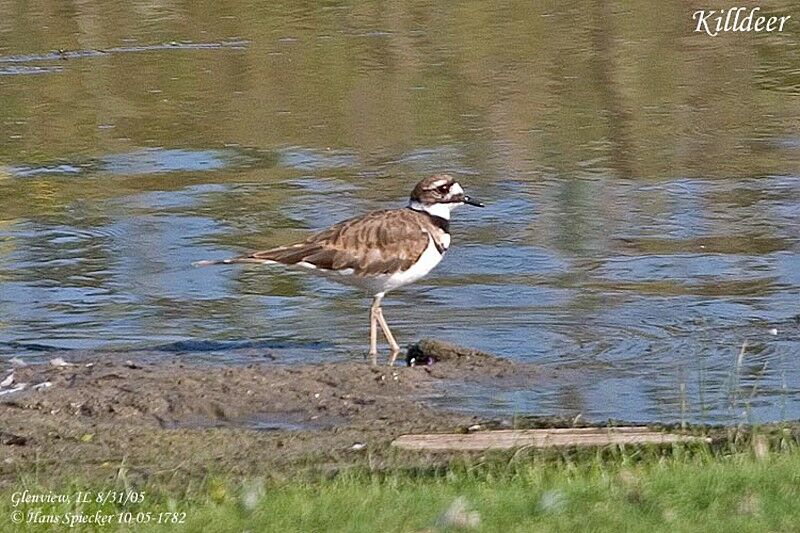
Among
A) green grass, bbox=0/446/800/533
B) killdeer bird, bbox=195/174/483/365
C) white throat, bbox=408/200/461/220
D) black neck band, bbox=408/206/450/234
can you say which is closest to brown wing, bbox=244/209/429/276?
killdeer bird, bbox=195/174/483/365

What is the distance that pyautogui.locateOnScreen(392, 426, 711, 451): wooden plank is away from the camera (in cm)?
838

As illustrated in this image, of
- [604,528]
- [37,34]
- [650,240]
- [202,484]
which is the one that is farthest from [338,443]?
[37,34]

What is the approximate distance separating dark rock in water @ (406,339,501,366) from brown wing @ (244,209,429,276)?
2.16ft

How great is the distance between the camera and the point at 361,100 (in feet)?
→ 59.7

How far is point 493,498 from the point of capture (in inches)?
270

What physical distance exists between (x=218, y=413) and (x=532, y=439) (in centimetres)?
192

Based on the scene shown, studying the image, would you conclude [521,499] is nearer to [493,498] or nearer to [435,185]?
[493,498]

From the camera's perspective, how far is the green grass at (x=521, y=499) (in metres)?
6.51

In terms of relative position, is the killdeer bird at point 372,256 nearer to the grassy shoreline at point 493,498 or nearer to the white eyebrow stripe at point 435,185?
the white eyebrow stripe at point 435,185

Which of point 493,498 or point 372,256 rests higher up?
point 493,498

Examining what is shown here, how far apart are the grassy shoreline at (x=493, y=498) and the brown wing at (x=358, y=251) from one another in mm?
3274

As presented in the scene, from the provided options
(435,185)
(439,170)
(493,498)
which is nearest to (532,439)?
(493,498)

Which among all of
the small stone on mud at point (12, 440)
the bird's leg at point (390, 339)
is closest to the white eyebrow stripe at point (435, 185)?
the bird's leg at point (390, 339)

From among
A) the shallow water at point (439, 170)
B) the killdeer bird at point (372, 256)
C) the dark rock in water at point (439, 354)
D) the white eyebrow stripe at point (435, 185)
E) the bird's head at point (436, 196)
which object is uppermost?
the white eyebrow stripe at point (435, 185)
